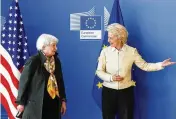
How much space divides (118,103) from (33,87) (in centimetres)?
94

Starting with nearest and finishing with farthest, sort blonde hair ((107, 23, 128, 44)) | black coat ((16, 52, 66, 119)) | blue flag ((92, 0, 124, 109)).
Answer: black coat ((16, 52, 66, 119)), blonde hair ((107, 23, 128, 44)), blue flag ((92, 0, 124, 109))

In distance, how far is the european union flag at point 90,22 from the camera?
3.98m

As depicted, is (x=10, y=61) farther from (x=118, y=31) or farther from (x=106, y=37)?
(x=118, y=31)

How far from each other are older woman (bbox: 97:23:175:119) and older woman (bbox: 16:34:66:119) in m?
0.59

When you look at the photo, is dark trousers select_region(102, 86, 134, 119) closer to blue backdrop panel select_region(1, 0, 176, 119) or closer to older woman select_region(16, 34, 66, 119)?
blue backdrop panel select_region(1, 0, 176, 119)

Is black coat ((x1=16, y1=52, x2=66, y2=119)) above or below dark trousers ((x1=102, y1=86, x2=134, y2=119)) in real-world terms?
above

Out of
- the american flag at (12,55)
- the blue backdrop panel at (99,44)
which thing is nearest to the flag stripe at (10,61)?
the american flag at (12,55)

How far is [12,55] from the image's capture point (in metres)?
3.75

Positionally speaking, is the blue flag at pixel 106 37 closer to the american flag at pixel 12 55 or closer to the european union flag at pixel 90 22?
the european union flag at pixel 90 22

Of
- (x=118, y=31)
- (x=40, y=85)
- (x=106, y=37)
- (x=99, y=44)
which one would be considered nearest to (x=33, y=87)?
(x=40, y=85)

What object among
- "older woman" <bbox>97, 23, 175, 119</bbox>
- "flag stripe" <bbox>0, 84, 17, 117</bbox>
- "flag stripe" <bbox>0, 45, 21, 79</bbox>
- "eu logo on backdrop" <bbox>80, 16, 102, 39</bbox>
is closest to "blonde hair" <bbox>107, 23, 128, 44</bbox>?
"older woman" <bbox>97, 23, 175, 119</bbox>

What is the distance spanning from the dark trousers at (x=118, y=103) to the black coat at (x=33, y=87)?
74cm

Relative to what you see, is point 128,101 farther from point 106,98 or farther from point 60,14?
point 60,14

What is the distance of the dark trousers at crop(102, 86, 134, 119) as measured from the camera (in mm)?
3283
